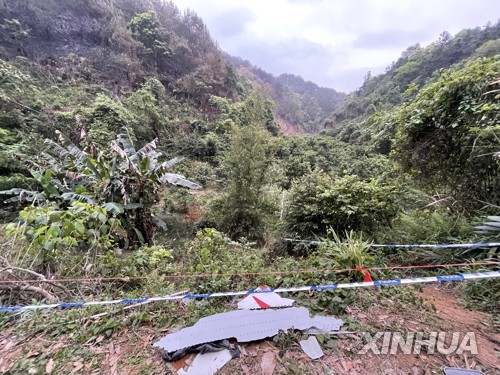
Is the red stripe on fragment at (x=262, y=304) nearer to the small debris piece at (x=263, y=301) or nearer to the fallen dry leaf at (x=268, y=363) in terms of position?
the small debris piece at (x=263, y=301)

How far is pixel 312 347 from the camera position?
1.64 meters

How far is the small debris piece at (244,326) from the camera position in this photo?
5.53ft

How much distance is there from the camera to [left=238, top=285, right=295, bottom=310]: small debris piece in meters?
2.07

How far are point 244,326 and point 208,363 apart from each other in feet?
1.20

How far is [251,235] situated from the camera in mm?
6234

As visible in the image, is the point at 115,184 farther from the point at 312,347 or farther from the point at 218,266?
the point at 312,347

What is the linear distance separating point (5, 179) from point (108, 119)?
17.2ft

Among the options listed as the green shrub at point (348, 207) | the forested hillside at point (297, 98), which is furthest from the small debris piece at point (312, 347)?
the forested hillside at point (297, 98)

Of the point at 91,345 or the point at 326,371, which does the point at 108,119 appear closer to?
the point at 91,345

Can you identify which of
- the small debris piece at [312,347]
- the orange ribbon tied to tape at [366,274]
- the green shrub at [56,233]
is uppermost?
the green shrub at [56,233]

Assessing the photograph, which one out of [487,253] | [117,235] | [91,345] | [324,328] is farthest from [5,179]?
[487,253]

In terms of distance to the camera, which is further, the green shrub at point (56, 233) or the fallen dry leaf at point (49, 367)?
the green shrub at point (56, 233)

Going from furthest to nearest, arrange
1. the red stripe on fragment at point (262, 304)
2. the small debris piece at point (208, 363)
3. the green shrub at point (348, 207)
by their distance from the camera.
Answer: the green shrub at point (348, 207) → the red stripe on fragment at point (262, 304) → the small debris piece at point (208, 363)

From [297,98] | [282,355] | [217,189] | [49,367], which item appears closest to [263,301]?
[282,355]
